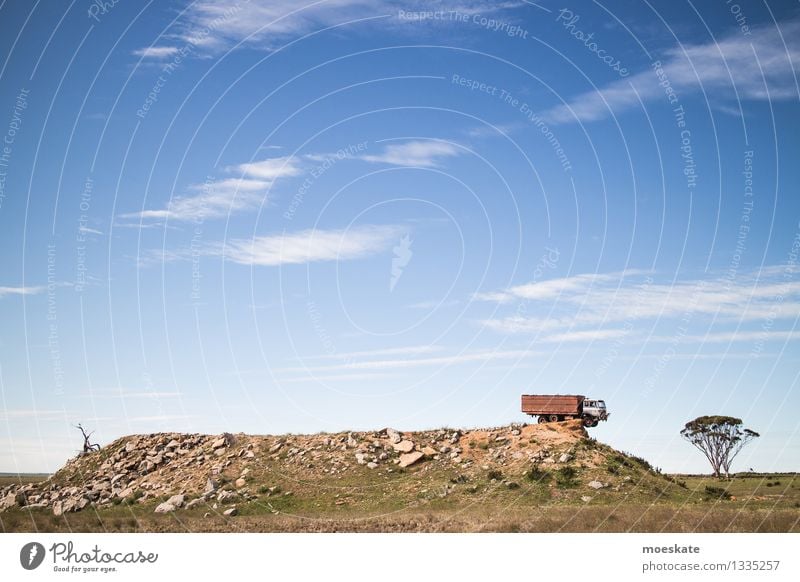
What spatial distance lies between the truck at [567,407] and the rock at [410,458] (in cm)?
937

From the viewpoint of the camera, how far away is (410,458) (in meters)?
64.2

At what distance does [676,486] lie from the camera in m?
59.6

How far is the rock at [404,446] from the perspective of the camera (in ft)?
217

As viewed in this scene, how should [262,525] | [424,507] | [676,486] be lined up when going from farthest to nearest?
[676,486] → [424,507] → [262,525]

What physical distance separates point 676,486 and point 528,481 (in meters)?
12.0

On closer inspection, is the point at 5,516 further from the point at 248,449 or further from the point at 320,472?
the point at 320,472

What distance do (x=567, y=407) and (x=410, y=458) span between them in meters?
13.4
